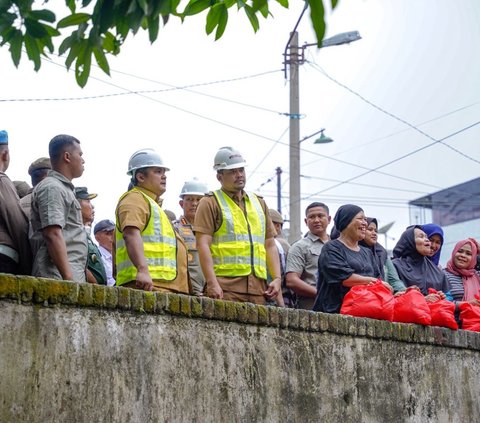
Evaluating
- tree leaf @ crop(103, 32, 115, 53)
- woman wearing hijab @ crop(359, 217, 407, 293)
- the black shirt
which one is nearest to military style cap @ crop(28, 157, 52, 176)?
the black shirt

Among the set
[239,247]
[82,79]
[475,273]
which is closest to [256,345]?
[239,247]

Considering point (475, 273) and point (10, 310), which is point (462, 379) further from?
point (10, 310)

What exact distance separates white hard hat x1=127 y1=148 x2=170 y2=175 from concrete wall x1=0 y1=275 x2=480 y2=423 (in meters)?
1.41

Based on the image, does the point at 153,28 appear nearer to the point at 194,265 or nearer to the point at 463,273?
the point at 194,265

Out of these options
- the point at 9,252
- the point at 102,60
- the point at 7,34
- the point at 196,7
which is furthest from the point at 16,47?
the point at 9,252

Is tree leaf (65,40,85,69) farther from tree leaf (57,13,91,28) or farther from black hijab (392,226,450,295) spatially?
black hijab (392,226,450,295)

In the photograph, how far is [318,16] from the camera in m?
3.26

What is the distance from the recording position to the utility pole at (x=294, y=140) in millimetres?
17359

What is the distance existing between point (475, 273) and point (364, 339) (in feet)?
8.48

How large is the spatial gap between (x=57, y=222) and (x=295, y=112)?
39.3 feet

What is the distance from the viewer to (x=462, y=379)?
8383 mm

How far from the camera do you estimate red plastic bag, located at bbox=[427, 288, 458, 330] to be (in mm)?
8305

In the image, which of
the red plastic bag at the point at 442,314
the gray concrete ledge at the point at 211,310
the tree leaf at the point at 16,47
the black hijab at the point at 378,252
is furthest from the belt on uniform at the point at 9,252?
the red plastic bag at the point at 442,314

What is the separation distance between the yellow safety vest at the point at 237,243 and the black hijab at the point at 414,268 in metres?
1.99
